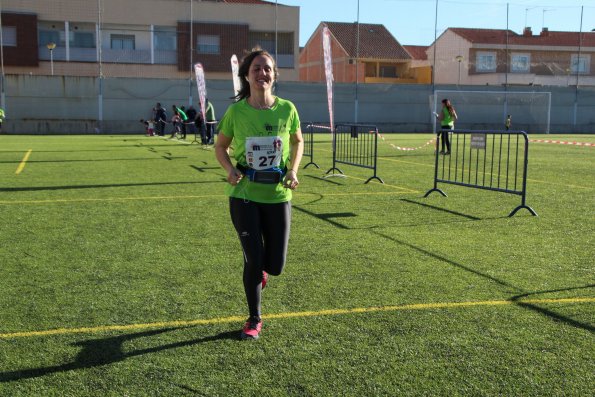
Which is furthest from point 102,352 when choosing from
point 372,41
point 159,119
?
point 372,41

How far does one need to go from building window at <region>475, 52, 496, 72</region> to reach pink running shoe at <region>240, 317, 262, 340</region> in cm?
5775

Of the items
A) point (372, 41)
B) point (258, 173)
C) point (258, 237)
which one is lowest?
point (258, 237)

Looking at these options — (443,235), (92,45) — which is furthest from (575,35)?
(443,235)

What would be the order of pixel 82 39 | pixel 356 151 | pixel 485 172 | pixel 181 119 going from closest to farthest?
pixel 485 172 → pixel 356 151 → pixel 181 119 → pixel 82 39

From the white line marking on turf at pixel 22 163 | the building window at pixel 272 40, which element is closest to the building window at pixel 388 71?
the building window at pixel 272 40

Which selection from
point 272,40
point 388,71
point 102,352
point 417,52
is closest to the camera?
point 102,352

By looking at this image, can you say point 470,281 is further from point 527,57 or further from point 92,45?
point 527,57

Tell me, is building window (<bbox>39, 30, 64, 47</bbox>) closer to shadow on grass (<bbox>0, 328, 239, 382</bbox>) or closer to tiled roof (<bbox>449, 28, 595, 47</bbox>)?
tiled roof (<bbox>449, 28, 595, 47</bbox>)

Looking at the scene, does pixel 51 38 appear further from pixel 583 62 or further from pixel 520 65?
pixel 583 62

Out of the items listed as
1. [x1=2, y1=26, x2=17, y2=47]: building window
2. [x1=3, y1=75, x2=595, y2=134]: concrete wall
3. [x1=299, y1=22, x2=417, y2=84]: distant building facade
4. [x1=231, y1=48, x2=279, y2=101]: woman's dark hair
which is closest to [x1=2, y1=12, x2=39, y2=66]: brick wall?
[x1=2, y1=26, x2=17, y2=47]: building window

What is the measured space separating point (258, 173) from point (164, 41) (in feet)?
145

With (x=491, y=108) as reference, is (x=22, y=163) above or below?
below

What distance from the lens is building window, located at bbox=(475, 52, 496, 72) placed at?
58781 millimetres

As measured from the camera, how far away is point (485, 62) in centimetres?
5959
